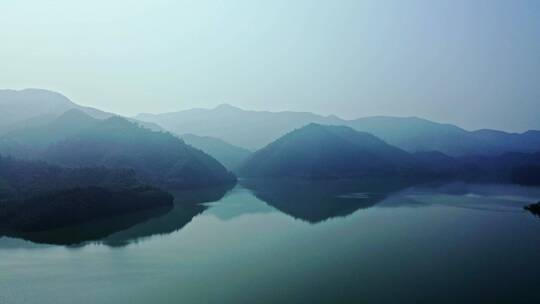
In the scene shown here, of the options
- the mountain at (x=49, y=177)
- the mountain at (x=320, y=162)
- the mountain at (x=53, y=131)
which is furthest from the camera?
the mountain at (x=320, y=162)

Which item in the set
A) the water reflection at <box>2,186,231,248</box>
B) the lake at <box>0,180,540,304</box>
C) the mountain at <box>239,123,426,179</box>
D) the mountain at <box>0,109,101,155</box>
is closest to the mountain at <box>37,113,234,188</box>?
the mountain at <box>0,109,101,155</box>

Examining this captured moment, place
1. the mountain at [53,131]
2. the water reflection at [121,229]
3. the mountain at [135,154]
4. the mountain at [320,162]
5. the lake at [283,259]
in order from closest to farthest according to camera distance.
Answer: the lake at [283,259], the water reflection at [121,229], the mountain at [135,154], the mountain at [53,131], the mountain at [320,162]

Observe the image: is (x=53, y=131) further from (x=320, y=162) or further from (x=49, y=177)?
(x=320, y=162)

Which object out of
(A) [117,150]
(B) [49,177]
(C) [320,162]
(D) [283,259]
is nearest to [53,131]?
(A) [117,150]

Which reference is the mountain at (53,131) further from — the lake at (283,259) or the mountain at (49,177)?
the lake at (283,259)

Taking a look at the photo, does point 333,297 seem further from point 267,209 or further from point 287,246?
point 267,209

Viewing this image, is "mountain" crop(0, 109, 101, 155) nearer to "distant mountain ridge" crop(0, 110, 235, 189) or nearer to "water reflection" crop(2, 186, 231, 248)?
"distant mountain ridge" crop(0, 110, 235, 189)

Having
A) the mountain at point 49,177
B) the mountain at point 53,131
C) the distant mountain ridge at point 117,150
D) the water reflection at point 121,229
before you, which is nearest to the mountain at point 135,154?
the distant mountain ridge at point 117,150

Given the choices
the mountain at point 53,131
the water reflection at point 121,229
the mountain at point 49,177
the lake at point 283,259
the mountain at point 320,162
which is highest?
the mountain at point 53,131
